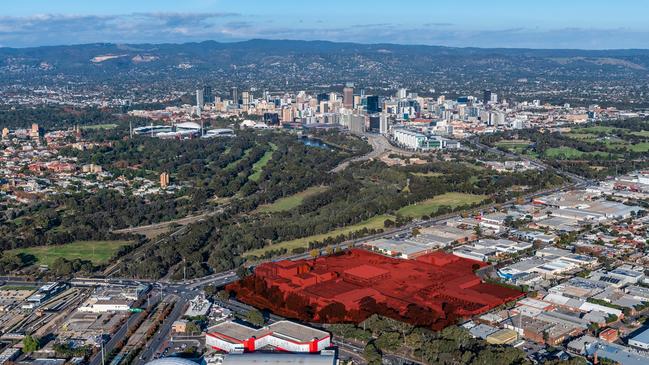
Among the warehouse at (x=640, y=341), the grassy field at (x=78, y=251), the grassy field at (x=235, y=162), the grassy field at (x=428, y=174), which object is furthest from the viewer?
the grassy field at (x=235, y=162)

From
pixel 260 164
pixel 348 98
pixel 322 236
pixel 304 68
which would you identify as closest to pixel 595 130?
pixel 348 98

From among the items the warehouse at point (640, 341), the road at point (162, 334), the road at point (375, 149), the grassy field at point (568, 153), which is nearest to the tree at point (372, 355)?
the road at point (162, 334)

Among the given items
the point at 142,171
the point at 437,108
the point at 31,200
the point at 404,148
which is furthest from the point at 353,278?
the point at 437,108

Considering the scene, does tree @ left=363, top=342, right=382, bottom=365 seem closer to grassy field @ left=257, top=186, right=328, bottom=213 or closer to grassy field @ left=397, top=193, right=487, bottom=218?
grassy field @ left=397, top=193, right=487, bottom=218

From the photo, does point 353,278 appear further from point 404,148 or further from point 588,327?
point 404,148

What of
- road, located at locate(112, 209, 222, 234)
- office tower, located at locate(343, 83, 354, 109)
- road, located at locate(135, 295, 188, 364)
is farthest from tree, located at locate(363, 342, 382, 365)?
office tower, located at locate(343, 83, 354, 109)

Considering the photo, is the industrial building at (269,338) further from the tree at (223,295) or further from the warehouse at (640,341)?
the warehouse at (640,341)
